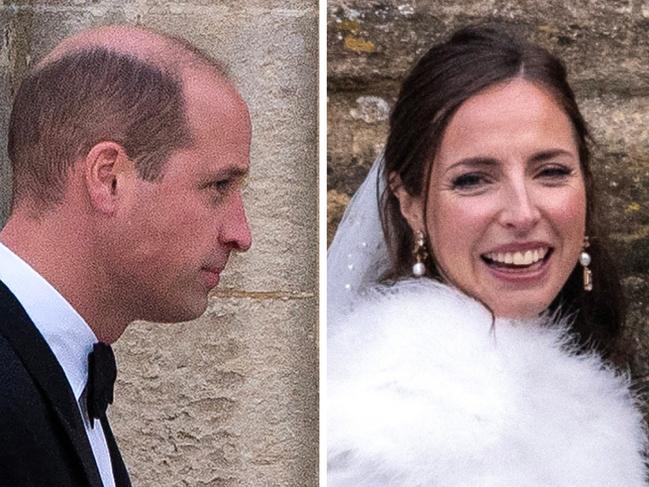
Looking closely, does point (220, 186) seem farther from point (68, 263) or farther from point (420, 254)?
point (420, 254)

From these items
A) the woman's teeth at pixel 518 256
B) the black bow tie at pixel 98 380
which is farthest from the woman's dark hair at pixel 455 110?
the black bow tie at pixel 98 380

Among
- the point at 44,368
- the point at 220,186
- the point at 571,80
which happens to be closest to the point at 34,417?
the point at 44,368

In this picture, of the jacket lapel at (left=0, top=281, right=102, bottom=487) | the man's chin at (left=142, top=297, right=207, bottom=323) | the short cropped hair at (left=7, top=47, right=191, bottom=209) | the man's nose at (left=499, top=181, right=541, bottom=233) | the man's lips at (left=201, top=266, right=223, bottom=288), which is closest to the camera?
the jacket lapel at (left=0, top=281, right=102, bottom=487)

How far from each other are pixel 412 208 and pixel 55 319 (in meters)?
1.11

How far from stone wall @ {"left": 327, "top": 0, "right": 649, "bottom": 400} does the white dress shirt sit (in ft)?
3.37

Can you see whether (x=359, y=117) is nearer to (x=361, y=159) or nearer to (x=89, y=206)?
(x=361, y=159)

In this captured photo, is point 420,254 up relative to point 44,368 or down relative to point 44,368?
up

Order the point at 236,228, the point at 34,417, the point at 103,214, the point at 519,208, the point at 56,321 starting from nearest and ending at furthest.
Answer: the point at 34,417 < the point at 56,321 < the point at 103,214 < the point at 236,228 < the point at 519,208

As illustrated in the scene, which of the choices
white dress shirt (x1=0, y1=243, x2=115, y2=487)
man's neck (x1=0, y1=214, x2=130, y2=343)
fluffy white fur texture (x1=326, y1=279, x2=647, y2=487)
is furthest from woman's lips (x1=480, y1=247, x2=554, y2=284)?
white dress shirt (x1=0, y1=243, x2=115, y2=487)

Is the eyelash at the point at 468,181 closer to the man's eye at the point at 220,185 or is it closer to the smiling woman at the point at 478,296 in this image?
the smiling woman at the point at 478,296

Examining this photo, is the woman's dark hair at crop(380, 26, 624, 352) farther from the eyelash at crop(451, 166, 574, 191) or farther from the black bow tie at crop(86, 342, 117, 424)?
the black bow tie at crop(86, 342, 117, 424)

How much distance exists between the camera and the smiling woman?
9.56 feet

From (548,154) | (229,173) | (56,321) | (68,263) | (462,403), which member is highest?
(548,154)

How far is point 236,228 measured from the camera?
8.76 ft
